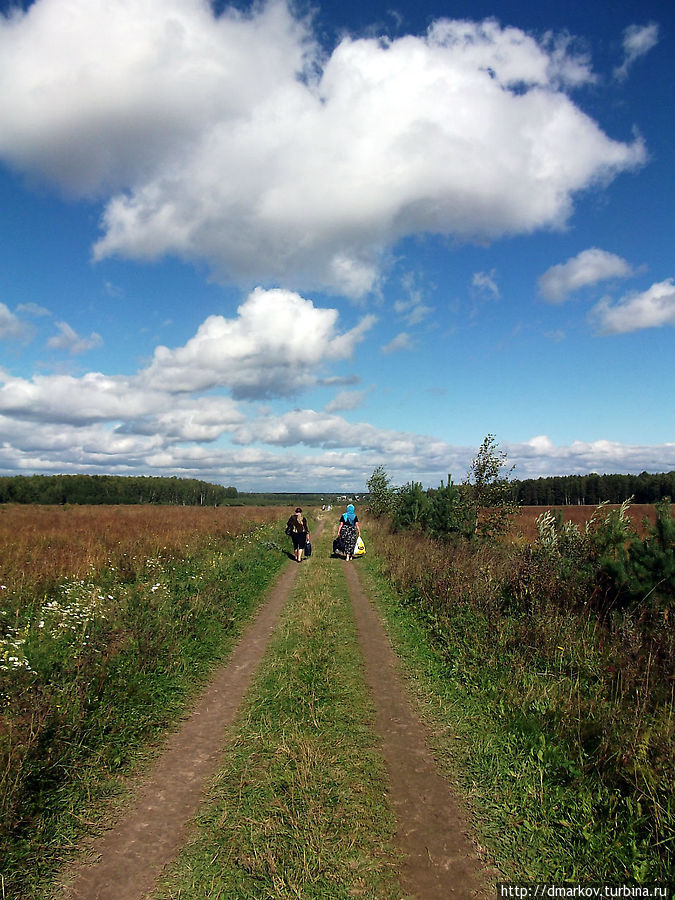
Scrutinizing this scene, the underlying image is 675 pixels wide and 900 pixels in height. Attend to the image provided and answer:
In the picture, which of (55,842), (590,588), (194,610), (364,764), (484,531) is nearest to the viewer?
(55,842)

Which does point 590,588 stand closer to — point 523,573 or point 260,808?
point 523,573

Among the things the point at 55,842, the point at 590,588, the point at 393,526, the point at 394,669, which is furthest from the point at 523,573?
the point at 393,526

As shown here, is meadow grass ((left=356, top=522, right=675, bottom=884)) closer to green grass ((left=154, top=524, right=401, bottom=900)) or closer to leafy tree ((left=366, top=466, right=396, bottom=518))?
green grass ((left=154, top=524, right=401, bottom=900))

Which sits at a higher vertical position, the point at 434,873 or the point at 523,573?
the point at 523,573

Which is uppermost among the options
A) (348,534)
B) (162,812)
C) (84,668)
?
(348,534)

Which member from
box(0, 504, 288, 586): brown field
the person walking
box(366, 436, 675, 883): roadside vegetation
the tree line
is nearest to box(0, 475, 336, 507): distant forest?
the tree line

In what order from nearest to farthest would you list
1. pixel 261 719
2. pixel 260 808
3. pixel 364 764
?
pixel 260 808 < pixel 364 764 < pixel 261 719

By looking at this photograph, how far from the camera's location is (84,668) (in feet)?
19.0

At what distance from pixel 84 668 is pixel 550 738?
16.9 feet

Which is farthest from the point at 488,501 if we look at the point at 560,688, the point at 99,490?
the point at 99,490

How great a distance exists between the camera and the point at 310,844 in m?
3.54

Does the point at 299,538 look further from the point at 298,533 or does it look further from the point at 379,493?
the point at 379,493

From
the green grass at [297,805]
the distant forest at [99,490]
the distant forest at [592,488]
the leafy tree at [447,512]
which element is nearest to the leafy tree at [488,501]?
the leafy tree at [447,512]

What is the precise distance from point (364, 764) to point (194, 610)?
5.51 meters
